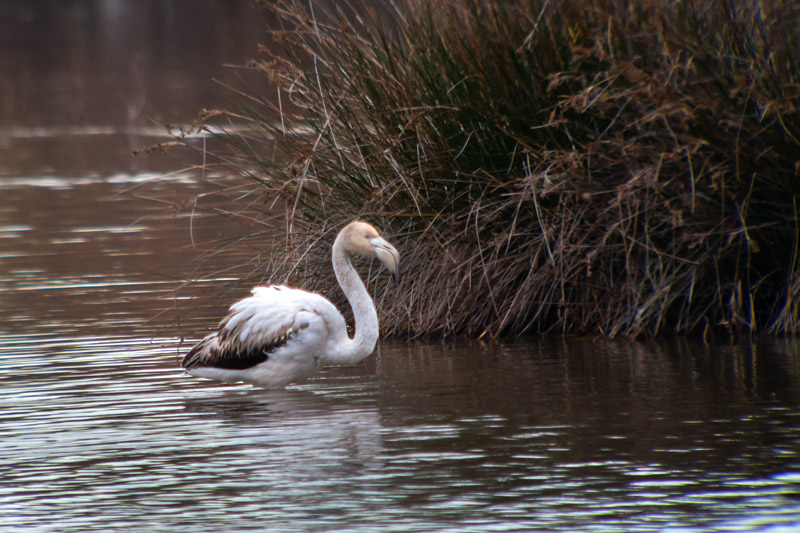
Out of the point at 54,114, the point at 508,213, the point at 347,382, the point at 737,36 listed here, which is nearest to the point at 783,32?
the point at 737,36

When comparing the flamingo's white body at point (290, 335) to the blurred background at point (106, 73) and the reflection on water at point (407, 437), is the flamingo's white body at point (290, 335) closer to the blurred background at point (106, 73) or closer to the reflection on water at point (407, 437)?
the reflection on water at point (407, 437)

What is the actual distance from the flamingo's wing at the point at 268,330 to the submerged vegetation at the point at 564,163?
2.49ft

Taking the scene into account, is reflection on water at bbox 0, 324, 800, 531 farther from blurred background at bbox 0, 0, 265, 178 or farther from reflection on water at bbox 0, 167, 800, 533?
blurred background at bbox 0, 0, 265, 178

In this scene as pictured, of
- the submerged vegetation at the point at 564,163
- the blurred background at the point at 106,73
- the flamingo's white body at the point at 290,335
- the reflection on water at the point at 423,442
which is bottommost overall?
the reflection on water at the point at 423,442

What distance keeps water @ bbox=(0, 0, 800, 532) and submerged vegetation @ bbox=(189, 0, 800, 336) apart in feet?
→ 1.17

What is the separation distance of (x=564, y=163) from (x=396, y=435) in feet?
8.97

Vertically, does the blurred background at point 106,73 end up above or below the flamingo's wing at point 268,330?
above

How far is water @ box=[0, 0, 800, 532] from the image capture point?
18.4ft

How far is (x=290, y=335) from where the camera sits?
26.2 ft

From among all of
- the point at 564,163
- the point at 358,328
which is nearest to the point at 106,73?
the point at 564,163

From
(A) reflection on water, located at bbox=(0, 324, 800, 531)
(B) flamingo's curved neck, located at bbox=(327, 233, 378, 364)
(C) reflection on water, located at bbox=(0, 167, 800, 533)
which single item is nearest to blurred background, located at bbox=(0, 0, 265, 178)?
(B) flamingo's curved neck, located at bbox=(327, 233, 378, 364)

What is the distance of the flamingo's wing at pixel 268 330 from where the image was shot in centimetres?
803

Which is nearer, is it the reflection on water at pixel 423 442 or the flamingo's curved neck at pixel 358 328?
the reflection on water at pixel 423 442

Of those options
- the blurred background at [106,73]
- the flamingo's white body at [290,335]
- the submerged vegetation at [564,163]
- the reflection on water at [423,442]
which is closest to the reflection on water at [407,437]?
the reflection on water at [423,442]
